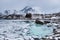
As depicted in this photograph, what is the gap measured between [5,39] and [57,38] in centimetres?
325

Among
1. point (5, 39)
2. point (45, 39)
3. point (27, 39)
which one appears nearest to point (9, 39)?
point (5, 39)

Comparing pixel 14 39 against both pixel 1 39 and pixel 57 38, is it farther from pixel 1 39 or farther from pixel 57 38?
pixel 57 38

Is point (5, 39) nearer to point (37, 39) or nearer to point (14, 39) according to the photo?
point (14, 39)

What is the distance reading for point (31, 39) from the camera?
40.0 feet

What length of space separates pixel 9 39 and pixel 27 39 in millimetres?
1172

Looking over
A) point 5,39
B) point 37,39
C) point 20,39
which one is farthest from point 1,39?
point 37,39

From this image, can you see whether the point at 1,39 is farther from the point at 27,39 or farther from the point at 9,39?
the point at 27,39

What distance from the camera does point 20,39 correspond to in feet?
40.2

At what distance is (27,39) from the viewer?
12.2 meters

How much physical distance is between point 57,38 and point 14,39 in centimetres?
270

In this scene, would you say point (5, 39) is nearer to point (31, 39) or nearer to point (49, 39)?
point (31, 39)

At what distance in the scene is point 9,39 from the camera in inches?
489

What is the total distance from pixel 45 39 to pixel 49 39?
327 millimetres

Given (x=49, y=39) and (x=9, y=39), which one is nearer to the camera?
(x=49, y=39)
